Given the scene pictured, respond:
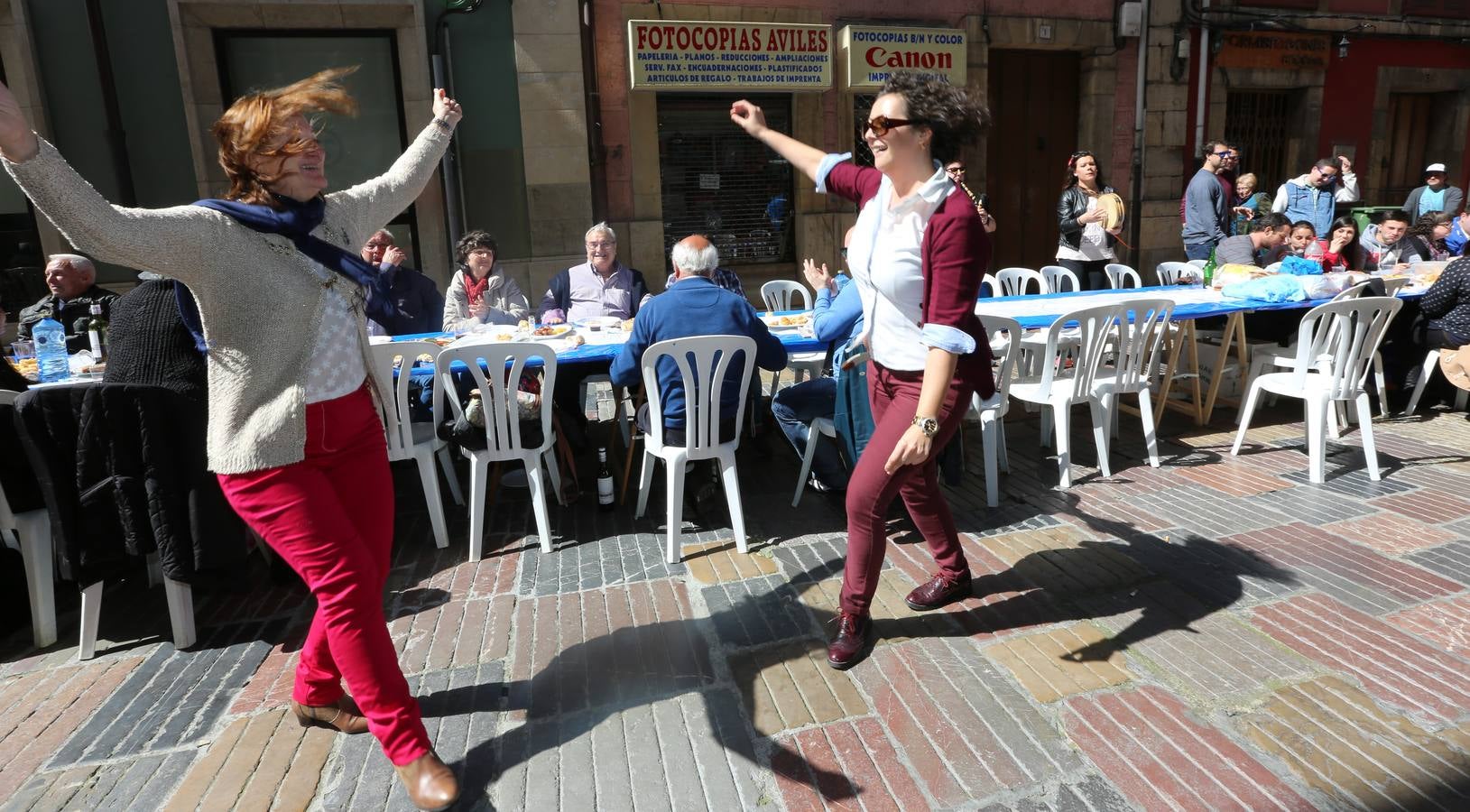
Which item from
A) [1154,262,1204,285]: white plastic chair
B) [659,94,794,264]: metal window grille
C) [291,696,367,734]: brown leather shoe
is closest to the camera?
[291,696,367,734]: brown leather shoe

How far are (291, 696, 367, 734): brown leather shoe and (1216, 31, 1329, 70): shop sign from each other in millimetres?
12987

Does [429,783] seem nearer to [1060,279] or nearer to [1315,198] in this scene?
[1060,279]

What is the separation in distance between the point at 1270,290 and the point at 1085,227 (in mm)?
2288

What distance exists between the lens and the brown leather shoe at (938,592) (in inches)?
124

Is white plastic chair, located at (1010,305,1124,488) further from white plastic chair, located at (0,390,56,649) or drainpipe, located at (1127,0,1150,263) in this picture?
drainpipe, located at (1127,0,1150,263)

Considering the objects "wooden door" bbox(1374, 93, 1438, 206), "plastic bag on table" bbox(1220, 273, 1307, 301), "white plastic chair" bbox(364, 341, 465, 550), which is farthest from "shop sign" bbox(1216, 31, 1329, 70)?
"white plastic chair" bbox(364, 341, 465, 550)

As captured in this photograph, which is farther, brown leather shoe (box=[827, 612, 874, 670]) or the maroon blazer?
brown leather shoe (box=[827, 612, 874, 670])

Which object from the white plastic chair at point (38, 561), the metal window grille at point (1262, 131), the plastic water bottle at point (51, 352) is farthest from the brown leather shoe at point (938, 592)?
the metal window grille at point (1262, 131)

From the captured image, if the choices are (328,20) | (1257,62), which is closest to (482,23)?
(328,20)

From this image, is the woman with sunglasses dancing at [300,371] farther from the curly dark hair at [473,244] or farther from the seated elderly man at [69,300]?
the seated elderly man at [69,300]

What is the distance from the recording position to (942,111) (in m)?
2.44

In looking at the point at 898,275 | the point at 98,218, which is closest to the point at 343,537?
the point at 98,218

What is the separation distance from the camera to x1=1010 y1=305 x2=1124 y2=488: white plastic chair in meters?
4.36

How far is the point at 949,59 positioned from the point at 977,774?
9.37 meters
